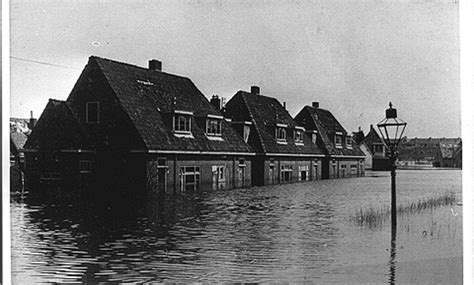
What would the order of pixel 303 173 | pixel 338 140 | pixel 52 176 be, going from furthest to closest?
pixel 52 176, pixel 303 173, pixel 338 140

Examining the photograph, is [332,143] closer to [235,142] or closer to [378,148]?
[378,148]

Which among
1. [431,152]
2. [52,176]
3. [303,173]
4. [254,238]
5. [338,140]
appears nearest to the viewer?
[431,152]

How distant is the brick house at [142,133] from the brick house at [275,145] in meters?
0.07

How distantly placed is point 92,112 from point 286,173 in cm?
129

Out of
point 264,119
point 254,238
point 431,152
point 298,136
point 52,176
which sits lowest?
point 254,238

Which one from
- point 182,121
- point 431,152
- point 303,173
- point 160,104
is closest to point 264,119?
point 303,173

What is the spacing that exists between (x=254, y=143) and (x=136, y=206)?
2.75 ft

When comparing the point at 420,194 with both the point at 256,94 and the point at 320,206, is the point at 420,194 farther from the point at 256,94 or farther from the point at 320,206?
the point at 256,94

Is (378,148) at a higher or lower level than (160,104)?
lower

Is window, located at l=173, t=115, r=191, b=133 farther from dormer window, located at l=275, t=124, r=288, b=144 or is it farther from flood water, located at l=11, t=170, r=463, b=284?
dormer window, located at l=275, t=124, r=288, b=144

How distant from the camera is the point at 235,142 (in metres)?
3.45

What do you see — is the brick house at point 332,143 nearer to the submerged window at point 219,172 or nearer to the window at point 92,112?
the submerged window at point 219,172

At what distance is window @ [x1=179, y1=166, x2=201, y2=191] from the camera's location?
339 cm

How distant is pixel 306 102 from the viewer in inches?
130
